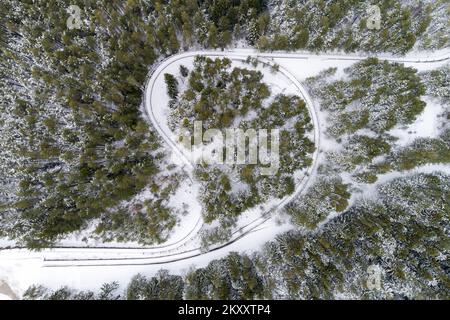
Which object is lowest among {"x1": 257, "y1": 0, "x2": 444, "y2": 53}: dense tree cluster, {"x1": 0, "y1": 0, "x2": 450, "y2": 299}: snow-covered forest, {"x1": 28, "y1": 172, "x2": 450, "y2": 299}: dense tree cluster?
{"x1": 28, "y1": 172, "x2": 450, "y2": 299}: dense tree cluster

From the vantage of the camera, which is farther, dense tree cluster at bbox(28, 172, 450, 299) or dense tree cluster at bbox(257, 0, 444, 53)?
dense tree cluster at bbox(257, 0, 444, 53)

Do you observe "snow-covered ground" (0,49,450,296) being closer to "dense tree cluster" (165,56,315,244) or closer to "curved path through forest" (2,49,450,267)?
"curved path through forest" (2,49,450,267)

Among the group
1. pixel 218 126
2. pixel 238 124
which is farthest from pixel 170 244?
pixel 238 124

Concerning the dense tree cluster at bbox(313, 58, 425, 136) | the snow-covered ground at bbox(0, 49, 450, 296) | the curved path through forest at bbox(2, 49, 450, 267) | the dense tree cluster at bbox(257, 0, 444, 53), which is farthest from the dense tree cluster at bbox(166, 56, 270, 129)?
the dense tree cluster at bbox(313, 58, 425, 136)

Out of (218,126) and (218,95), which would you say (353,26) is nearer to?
(218,95)

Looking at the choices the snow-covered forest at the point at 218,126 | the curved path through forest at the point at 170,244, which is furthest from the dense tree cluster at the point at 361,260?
the curved path through forest at the point at 170,244

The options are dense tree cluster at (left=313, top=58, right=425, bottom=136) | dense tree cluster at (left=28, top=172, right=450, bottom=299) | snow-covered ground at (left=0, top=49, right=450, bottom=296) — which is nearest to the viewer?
dense tree cluster at (left=28, top=172, right=450, bottom=299)

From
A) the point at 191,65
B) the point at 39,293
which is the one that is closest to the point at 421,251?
the point at 191,65

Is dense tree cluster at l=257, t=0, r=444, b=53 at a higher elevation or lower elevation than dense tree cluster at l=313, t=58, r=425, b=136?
higher
